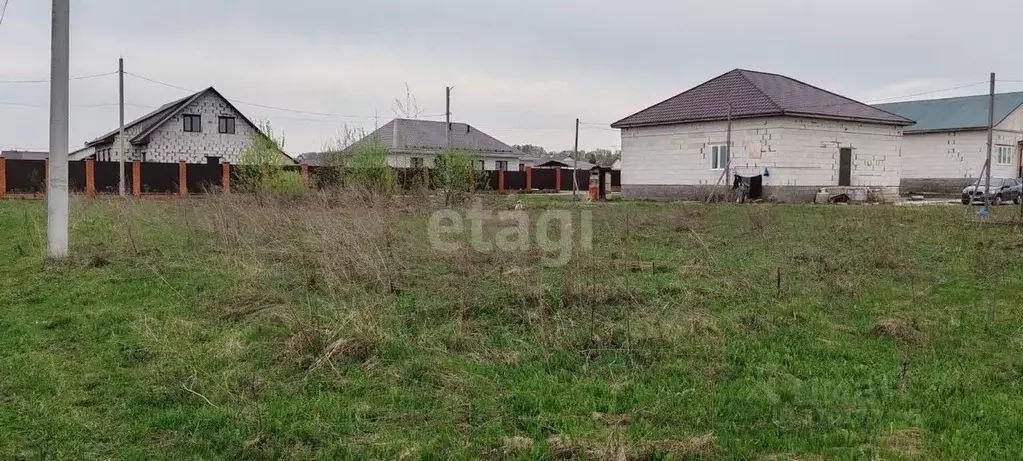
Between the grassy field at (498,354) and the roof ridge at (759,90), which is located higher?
the roof ridge at (759,90)

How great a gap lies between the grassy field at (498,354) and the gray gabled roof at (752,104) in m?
Answer: 15.8

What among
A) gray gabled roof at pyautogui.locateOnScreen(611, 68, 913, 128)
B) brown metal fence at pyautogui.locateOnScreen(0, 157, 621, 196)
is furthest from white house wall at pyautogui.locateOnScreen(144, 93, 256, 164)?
gray gabled roof at pyautogui.locateOnScreen(611, 68, 913, 128)

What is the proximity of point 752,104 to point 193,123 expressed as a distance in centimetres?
2668

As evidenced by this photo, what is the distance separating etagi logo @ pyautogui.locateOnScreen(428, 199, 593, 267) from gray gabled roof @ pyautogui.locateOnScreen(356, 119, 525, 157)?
22.7 metres

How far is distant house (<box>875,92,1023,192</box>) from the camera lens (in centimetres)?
3167

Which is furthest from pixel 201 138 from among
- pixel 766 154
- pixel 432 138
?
pixel 766 154

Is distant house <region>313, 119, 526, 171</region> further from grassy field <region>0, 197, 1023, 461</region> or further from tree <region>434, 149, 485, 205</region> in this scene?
grassy field <region>0, 197, 1023, 461</region>

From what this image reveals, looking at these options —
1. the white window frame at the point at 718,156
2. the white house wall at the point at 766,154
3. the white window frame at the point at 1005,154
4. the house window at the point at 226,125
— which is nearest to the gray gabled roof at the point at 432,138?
the house window at the point at 226,125

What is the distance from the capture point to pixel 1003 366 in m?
4.18

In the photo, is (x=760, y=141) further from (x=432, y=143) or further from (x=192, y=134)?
(x=192, y=134)

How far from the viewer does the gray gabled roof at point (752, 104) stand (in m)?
23.6

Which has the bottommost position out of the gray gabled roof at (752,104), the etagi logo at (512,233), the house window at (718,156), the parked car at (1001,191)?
the etagi logo at (512,233)

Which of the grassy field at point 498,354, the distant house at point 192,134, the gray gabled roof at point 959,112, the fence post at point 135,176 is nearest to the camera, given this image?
the grassy field at point 498,354

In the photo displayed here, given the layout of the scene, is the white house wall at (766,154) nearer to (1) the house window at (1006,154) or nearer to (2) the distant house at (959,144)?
(2) the distant house at (959,144)
